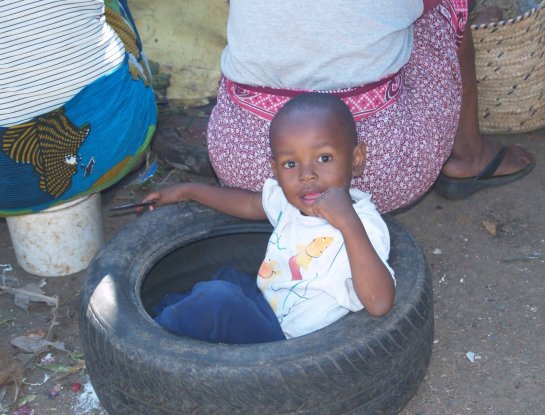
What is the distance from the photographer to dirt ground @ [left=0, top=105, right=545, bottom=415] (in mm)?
3059

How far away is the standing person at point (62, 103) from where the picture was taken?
9.96 feet

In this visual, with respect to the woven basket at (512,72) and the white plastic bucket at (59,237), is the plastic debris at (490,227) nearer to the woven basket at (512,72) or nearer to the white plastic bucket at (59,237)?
the woven basket at (512,72)

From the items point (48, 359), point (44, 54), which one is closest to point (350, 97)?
point (44, 54)

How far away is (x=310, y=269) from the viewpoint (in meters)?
2.88

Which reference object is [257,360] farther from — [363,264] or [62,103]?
[62,103]

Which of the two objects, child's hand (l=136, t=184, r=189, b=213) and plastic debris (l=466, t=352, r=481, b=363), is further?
child's hand (l=136, t=184, r=189, b=213)

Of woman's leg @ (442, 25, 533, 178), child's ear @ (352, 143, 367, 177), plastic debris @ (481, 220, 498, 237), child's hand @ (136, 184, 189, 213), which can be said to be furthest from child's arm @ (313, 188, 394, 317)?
woman's leg @ (442, 25, 533, 178)

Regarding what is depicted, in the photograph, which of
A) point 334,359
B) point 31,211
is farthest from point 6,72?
point 334,359

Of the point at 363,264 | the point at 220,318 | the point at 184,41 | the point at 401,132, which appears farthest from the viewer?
the point at 184,41

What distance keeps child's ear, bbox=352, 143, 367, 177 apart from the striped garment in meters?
1.03

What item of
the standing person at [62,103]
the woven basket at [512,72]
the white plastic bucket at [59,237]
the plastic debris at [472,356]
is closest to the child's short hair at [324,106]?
the standing person at [62,103]

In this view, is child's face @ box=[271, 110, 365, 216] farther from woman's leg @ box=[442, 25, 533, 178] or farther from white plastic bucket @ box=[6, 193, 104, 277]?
woman's leg @ box=[442, 25, 533, 178]

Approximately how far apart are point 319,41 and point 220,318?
106 cm

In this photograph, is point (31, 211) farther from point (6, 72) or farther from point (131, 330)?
point (131, 330)
